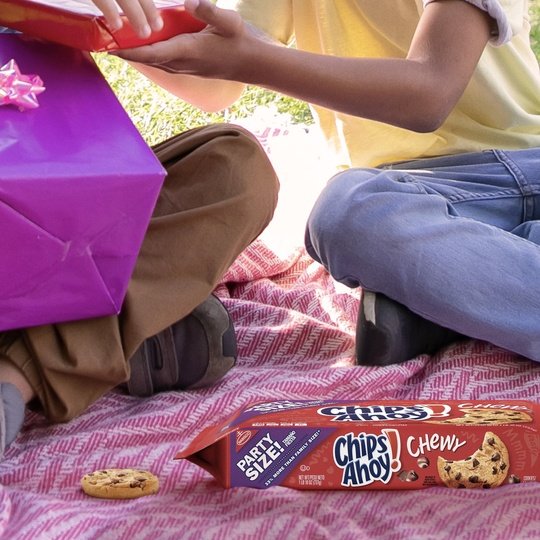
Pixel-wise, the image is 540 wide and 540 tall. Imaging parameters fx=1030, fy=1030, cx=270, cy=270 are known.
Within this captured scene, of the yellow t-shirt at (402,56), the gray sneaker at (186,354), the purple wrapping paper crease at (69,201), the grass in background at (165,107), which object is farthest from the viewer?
the grass in background at (165,107)

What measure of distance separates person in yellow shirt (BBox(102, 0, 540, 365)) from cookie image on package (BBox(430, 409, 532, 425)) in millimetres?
309

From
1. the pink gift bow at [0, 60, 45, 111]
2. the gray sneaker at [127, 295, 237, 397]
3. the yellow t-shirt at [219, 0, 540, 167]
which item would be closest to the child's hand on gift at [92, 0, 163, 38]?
the pink gift bow at [0, 60, 45, 111]

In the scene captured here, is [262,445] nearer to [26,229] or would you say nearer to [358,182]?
[26,229]

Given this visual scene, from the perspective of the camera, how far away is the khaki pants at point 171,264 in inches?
46.5

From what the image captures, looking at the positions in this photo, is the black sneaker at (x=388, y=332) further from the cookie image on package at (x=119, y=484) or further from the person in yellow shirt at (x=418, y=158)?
the cookie image on package at (x=119, y=484)

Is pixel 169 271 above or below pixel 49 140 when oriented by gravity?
below

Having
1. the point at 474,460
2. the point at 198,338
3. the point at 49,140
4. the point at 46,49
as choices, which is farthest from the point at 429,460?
the point at 46,49

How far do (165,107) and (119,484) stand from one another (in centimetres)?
151

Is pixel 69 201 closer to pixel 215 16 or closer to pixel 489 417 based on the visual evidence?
pixel 215 16

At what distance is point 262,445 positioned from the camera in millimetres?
1021

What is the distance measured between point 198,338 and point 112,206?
1.09 feet

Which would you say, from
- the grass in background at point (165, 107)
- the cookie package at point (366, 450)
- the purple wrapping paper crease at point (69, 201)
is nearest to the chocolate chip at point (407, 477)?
the cookie package at point (366, 450)

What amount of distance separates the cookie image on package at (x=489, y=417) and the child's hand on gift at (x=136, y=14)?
0.50 m

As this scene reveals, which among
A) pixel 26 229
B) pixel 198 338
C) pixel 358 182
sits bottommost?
pixel 198 338
